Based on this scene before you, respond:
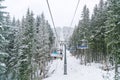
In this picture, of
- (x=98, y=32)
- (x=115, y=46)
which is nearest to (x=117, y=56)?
(x=115, y=46)

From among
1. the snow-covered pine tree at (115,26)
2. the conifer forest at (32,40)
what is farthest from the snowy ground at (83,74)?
the snow-covered pine tree at (115,26)

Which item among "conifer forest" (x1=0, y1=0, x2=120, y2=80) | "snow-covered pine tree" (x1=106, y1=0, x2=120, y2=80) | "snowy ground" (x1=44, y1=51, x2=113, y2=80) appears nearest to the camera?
"conifer forest" (x1=0, y1=0, x2=120, y2=80)

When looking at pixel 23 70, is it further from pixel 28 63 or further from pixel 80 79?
pixel 80 79

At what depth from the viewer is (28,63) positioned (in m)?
27.7

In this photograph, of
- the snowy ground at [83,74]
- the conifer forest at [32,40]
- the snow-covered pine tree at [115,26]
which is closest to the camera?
the conifer forest at [32,40]

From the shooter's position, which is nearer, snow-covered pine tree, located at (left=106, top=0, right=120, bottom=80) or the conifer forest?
the conifer forest

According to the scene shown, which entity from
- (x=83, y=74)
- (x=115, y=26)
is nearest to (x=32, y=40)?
(x=83, y=74)

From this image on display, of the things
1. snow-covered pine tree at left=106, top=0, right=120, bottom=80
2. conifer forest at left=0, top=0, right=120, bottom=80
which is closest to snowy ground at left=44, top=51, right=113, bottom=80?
conifer forest at left=0, top=0, right=120, bottom=80

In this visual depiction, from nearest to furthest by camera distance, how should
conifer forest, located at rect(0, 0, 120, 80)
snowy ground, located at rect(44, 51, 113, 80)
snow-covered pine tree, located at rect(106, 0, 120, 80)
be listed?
conifer forest, located at rect(0, 0, 120, 80)
snow-covered pine tree, located at rect(106, 0, 120, 80)
snowy ground, located at rect(44, 51, 113, 80)

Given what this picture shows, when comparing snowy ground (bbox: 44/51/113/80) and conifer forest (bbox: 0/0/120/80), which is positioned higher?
conifer forest (bbox: 0/0/120/80)

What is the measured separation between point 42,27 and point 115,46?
60.2ft

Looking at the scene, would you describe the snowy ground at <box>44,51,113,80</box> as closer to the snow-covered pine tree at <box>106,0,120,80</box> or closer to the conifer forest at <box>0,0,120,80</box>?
the conifer forest at <box>0,0,120,80</box>

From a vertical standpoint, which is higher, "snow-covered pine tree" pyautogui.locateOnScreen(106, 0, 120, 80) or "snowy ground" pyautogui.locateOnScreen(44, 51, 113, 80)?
"snow-covered pine tree" pyautogui.locateOnScreen(106, 0, 120, 80)

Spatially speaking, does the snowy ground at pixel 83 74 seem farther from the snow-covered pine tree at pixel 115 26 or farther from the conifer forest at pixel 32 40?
Result: the snow-covered pine tree at pixel 115 26
